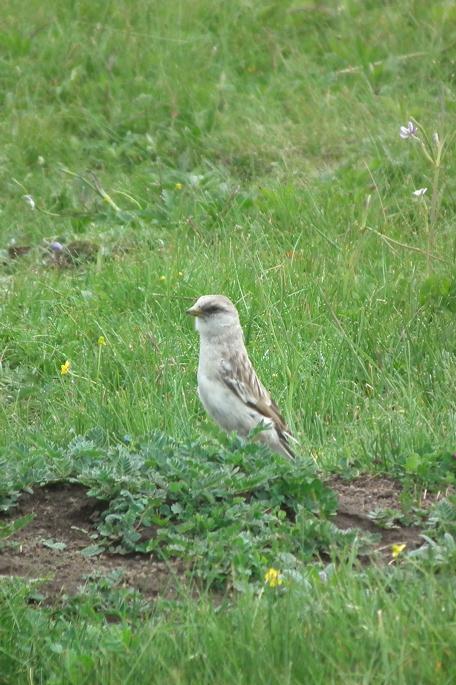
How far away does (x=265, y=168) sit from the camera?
36.8 feet

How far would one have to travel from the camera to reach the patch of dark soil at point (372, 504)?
5285mm

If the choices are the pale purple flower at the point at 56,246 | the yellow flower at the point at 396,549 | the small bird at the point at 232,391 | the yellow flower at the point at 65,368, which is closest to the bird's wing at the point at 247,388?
the small bird at the point at 232,391

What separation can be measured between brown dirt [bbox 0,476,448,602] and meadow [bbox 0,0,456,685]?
0.01m

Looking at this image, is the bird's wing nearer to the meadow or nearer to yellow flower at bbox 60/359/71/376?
the meadow

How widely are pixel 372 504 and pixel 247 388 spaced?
4.55 feet

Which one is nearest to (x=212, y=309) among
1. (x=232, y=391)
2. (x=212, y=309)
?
(x=212, y=309)

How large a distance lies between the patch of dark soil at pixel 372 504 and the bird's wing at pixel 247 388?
906mm

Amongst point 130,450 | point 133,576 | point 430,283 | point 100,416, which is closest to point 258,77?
point 430,283

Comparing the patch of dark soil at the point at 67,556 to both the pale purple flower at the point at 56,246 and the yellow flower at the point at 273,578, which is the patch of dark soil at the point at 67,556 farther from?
the pale purple flower at the point at 56,246

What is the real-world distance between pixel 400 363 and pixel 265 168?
3891 mm

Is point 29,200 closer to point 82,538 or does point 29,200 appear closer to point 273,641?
point 82,538

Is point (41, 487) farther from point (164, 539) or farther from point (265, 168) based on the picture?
point (265, 168)

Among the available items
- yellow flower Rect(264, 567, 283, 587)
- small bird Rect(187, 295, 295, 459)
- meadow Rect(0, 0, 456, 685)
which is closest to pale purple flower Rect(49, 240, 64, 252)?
meadow Rect(0, 0, 456, 685)

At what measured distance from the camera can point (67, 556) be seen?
534 centimetres
